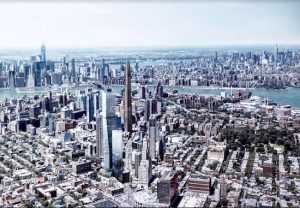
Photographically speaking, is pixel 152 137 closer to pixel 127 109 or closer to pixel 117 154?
pixel 117 154

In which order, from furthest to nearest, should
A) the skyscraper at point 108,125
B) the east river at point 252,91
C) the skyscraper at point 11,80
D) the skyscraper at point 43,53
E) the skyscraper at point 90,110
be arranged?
the skyscraper at point 11,80 < the east river at point 252,91 < the skyscraper at point 43,53 < the skyscraper at point 90,110 < the skyscraper at point 108,125

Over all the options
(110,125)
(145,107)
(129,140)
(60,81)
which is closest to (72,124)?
(145,107)

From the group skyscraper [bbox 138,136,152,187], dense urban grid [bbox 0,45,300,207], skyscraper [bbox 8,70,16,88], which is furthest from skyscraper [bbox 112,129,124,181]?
skyscraper [bbox 8,70,16,88]

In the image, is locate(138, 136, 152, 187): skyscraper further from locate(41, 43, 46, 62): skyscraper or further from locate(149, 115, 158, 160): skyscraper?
locate(41, 43, 46, 62): skyscraper

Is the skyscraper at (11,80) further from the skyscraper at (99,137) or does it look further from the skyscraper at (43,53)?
the skyscraper at (99,137)

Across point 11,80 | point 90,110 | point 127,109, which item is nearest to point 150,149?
point 127,109

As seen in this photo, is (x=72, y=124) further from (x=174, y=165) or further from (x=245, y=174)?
(x=245, y=174)

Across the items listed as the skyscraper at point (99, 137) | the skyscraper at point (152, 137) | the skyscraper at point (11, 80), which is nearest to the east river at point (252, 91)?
the skyscraper at point (11, 80)

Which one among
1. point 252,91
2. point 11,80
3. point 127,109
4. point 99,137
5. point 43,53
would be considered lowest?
point 99,137

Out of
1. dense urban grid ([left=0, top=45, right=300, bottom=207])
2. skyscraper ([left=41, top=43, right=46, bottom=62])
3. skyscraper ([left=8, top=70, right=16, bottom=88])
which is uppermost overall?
skyscraper ([left=41, top=43, right=46, bottom=62])
